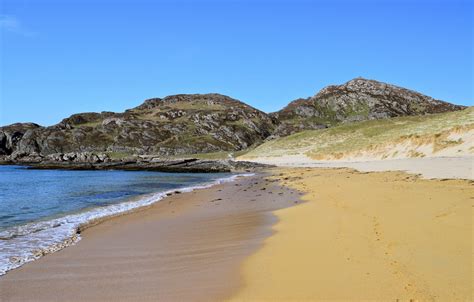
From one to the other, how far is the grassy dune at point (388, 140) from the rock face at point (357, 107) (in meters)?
74.1

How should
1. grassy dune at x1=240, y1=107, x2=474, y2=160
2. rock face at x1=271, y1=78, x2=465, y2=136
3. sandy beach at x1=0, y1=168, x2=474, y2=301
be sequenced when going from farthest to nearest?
rock face at x1=271, y1=78, x2=465, y2=136, grassy dune at x1=240, y1=107, x2=474, y2=160, sandy beach at x1=0, y1=168, x2=474, y2=301

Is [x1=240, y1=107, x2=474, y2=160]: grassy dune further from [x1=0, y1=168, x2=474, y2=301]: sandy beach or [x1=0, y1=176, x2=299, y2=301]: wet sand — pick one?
[x1=0, y1=176, x2=299, y2=301]: wet sand

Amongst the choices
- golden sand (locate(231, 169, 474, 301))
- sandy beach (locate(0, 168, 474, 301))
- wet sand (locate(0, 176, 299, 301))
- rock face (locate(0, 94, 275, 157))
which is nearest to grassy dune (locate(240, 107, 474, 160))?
golden sand (locate(231, 169, 474, 301))

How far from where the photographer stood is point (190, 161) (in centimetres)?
8000

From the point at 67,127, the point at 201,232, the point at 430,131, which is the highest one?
the point at 67,127

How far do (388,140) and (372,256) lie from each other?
5019 cm

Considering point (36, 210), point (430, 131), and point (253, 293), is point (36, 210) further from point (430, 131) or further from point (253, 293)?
point (430, 131)

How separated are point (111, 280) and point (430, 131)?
48134 mm

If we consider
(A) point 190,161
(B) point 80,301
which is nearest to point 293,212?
(B) point 80,301

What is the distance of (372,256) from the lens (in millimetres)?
8008

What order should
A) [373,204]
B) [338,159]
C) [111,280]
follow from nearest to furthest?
[111,280], [373,204], [338,159]

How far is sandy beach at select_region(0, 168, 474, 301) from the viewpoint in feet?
21.6

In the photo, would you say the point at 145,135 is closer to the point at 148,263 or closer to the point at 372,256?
the point at 148,263

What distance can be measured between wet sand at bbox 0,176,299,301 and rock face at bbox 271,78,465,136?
14426 cm
